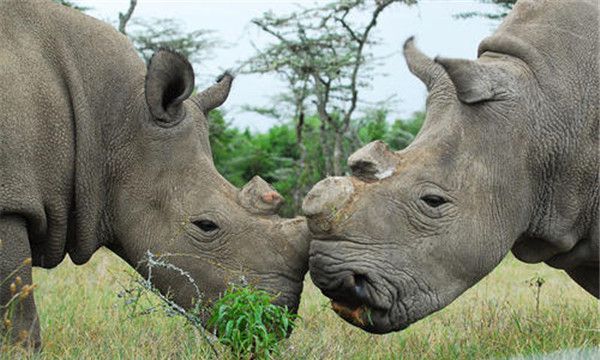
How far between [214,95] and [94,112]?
871mm

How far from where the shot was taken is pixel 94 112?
6.73 m

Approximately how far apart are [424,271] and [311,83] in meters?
14.3

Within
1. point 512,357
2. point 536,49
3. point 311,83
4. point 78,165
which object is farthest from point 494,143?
point 311,83

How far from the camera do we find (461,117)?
573 cm

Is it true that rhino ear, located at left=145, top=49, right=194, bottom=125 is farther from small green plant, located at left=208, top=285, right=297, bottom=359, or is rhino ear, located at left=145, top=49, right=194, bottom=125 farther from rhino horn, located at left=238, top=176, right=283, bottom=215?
small green plant, located at left=208, top=285, right=297, bottom=359

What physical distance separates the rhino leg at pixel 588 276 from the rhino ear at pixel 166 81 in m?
2.55

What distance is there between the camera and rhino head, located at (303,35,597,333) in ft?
17.9

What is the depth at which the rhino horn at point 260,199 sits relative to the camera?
6555 mm

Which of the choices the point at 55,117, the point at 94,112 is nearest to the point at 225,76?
the point at 94,112

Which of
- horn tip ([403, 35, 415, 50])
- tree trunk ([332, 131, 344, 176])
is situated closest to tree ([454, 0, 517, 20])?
tree trunk ([332, 131, 344, 176])

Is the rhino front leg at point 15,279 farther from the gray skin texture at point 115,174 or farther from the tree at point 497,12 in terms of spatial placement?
the tree at point 497,12

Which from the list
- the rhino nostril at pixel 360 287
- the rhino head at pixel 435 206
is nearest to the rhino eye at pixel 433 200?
the rhino head at pixel 435 206

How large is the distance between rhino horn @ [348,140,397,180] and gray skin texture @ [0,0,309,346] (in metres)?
0.81

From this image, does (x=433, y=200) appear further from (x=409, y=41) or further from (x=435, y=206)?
(x=409, y=41)
